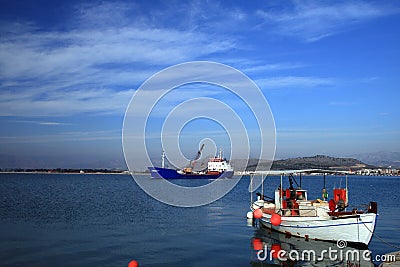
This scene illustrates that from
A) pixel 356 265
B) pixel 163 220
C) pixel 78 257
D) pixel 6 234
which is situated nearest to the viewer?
pixel 356 265

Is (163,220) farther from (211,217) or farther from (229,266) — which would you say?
(229,266)

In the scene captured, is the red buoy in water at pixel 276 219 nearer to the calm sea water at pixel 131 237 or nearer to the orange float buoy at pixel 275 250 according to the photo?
the calm sea water at pixel 131 237

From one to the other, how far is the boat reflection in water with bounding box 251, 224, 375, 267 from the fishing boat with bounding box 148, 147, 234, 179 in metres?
111

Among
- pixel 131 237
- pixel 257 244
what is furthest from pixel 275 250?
pixel 131 237

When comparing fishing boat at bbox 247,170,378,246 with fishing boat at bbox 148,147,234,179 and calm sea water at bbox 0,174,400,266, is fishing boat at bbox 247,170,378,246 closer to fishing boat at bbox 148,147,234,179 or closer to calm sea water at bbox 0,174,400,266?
calm sea water at bbox 0,174,400,266

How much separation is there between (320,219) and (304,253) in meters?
2.59

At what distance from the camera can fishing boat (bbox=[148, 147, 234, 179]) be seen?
13752cm

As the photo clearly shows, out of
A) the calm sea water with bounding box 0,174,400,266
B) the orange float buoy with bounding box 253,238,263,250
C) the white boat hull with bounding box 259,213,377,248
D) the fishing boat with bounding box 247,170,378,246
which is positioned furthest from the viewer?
the orange float buoy with bounding box 253,238,263,250

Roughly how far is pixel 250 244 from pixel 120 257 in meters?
7.89

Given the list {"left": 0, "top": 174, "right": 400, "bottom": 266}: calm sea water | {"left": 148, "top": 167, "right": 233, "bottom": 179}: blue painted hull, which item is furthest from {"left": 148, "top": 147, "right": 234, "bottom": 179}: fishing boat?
{"left": 0, "top": 174, "right": 400, "bottom": 266}: calm sea water

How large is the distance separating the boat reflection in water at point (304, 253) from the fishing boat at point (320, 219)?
1.46ft

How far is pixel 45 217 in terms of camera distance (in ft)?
111

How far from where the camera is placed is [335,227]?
22516 mm

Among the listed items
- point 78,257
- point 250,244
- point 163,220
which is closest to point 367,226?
point 250,244
